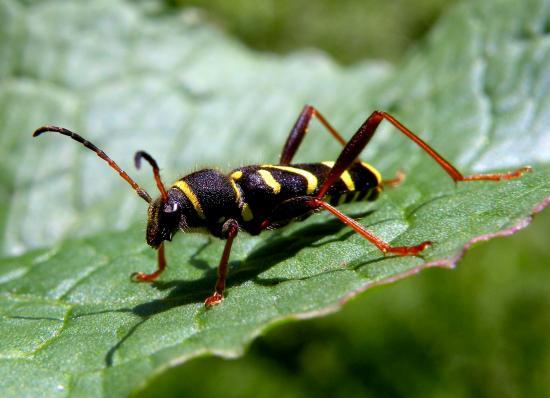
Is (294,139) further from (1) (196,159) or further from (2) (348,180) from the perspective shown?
(1) (196,159)

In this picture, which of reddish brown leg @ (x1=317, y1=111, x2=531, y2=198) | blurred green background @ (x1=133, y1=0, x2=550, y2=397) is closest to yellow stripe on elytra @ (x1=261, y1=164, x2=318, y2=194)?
reddish brown leg @ (x1=317, y1=111, x2=531, y2=198)

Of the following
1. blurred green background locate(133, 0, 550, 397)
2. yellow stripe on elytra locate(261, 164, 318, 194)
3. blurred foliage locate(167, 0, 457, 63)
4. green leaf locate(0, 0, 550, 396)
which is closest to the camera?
green leaf locate(0, 0, 550, 396)

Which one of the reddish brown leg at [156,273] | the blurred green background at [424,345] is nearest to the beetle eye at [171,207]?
the reddish brown leg at [156,273]

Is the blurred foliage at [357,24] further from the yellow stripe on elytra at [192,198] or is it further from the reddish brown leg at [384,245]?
the reddish brown leg at [384,245]

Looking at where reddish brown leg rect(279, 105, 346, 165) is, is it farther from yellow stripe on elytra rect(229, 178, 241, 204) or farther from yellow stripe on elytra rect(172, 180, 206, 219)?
yellow stripe on elytra rect(172, 180, 206, 219)

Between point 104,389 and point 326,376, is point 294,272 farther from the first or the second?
point 326,376

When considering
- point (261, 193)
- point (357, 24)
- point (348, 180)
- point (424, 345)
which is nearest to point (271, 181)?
point (261, 193)
